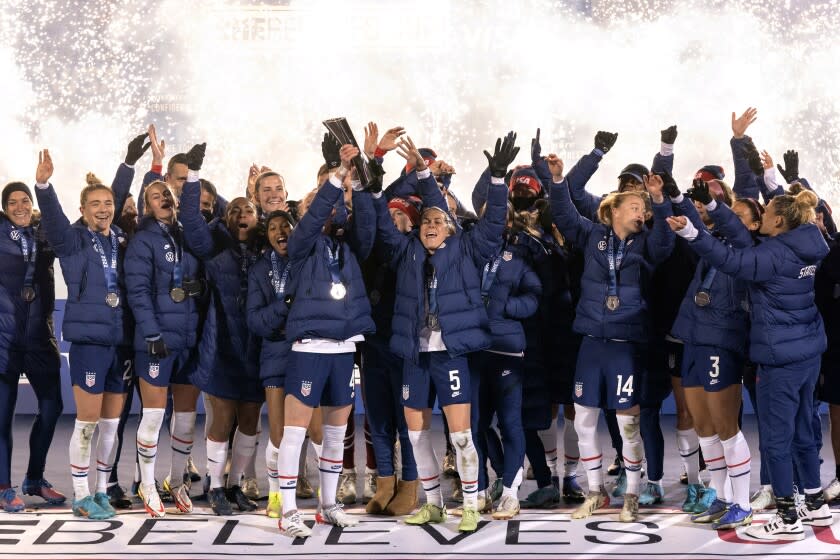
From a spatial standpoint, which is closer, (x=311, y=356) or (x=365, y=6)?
(x=311, y=356)

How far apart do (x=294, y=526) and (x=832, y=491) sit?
2616 millimetres

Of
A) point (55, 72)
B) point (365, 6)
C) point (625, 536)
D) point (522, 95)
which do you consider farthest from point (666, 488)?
point (55, 72)

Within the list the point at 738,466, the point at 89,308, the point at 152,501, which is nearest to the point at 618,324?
the point at 738,466

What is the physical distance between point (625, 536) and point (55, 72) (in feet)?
21.7

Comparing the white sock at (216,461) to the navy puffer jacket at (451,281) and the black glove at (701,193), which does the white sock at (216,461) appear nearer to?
the navy puffer jacket at (451,281)

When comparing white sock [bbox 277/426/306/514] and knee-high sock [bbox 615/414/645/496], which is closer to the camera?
white sock [bbox 277/426/306/514]

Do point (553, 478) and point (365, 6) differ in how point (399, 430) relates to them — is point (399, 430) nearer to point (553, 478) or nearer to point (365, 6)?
point (553, 478)

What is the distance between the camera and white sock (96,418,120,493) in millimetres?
5805

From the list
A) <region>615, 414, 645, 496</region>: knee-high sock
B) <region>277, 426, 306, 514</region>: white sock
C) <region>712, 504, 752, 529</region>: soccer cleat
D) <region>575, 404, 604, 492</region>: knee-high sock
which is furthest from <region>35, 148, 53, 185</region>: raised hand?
<region>712, 504, 752, 529</region>: soccer cleat

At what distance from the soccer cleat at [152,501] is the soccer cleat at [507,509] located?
1525mm

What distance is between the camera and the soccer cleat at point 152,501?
573cm

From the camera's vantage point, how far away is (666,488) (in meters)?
6.47

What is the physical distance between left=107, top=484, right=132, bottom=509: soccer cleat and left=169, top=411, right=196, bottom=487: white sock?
23 cm

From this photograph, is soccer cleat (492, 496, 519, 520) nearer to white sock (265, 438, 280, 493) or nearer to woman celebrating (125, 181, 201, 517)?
white sock (265, 438, 280, 493)
